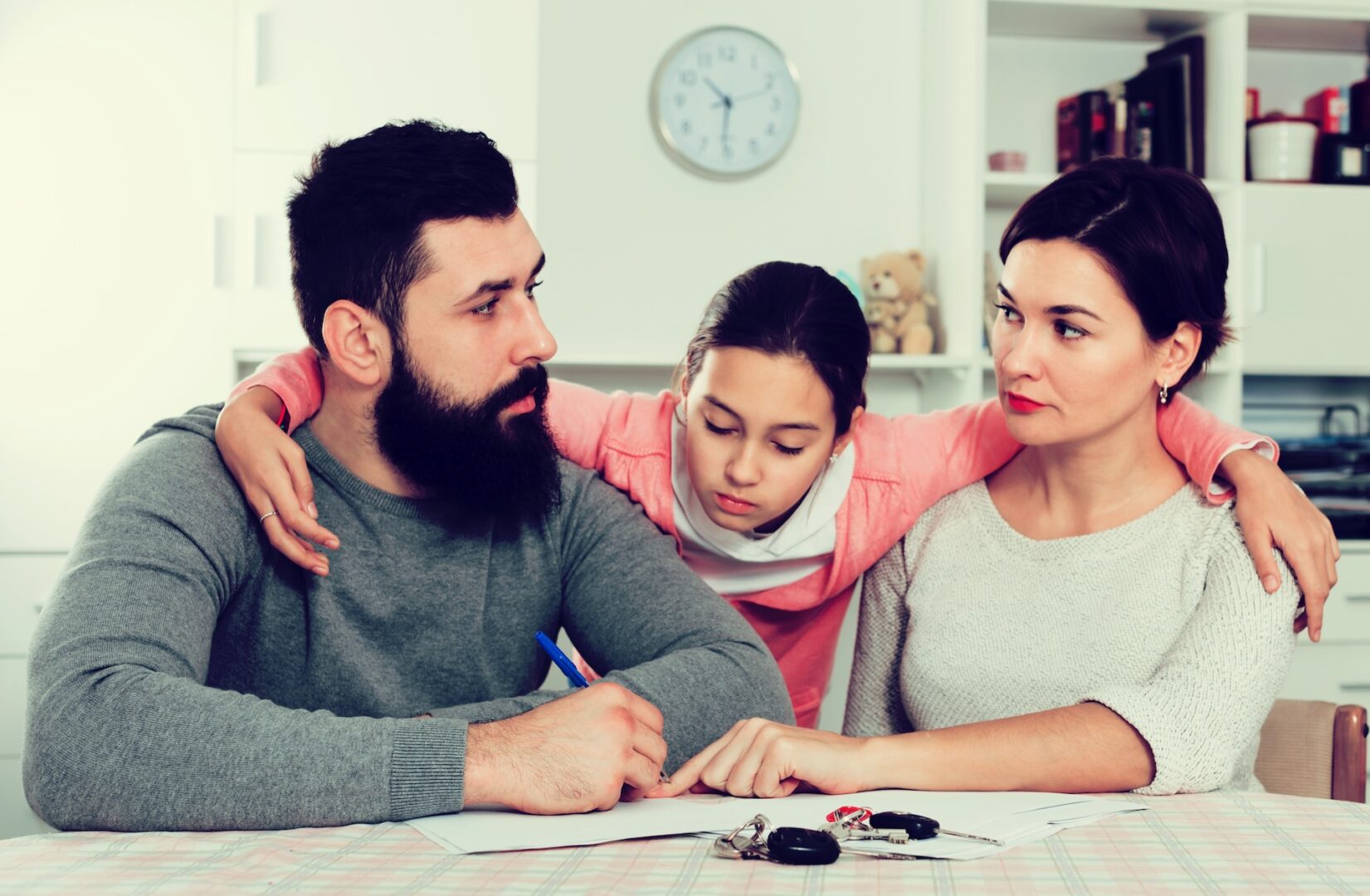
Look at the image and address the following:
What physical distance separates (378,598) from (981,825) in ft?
2.41

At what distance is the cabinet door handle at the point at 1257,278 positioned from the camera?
3047 mm

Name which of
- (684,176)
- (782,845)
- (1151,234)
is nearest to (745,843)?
(782,845)

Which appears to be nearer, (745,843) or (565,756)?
(745,843)

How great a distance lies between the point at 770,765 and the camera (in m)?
1.09

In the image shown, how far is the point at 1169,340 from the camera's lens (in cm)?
144

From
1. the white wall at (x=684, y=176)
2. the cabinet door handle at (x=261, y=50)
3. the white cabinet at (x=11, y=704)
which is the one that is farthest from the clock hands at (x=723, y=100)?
the white cabinet at (x=11, y=704)

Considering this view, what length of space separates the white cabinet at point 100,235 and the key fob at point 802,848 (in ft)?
6.94

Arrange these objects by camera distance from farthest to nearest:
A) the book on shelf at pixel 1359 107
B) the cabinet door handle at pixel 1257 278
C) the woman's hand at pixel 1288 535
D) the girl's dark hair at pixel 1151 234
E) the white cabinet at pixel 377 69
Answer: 1. the book on shelf at pixel 1359 107
2. the cabinet door handle at pixel 1257 278
3. the white cabinet at pixel 377 69
4. the girl's dark hair at pixel 1151 234
5. the woman's hand at pixel 1288 535

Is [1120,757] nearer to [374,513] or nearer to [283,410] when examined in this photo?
[374,513]

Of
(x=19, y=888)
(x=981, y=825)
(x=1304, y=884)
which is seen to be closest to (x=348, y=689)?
(x=19, y=888)

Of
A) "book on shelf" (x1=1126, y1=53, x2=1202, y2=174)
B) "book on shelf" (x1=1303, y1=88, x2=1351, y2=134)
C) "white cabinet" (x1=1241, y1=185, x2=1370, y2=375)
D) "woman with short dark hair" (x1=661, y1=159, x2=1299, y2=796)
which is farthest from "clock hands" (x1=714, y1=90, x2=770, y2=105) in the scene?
"woman with short dark hair" (x1=661, y1=159, x2=1299, y2=796)

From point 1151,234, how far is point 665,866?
929mm

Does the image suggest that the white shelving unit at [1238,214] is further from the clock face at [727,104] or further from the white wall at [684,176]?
the clock face at [727,104]

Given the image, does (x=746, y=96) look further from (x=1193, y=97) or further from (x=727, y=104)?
(x=1193, y=97)
